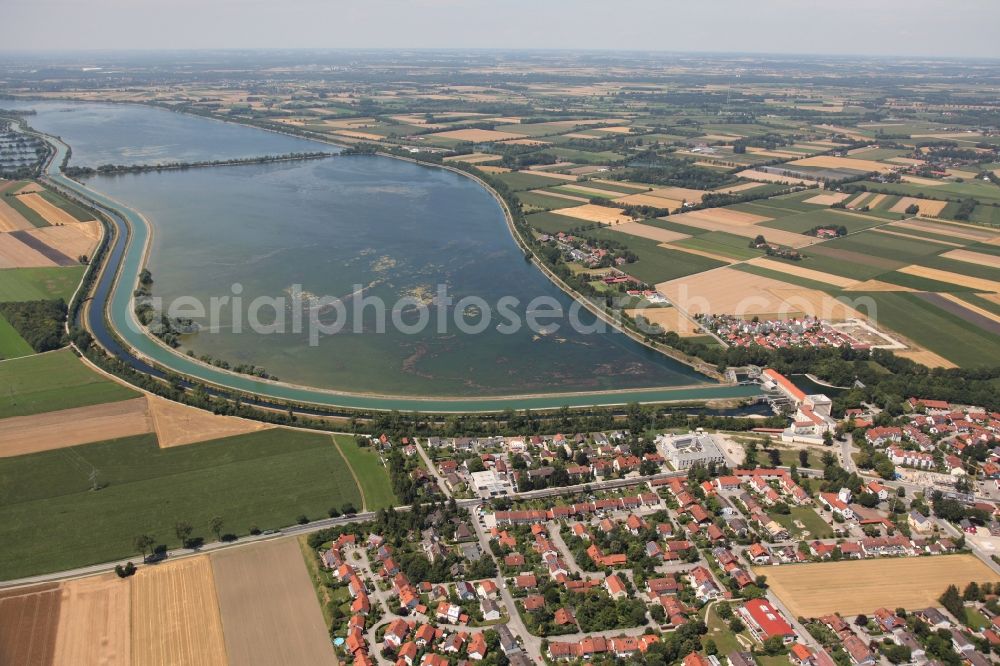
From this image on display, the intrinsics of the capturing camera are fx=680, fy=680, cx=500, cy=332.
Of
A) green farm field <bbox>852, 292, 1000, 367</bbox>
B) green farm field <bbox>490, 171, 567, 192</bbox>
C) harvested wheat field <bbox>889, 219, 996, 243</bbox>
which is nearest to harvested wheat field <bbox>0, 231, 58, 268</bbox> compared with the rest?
green farm field <bbox>490, 171, 567, 192</bbox>

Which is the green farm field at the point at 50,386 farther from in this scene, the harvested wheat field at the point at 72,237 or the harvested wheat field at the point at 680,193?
the harvested wheat field at the point at 680,193

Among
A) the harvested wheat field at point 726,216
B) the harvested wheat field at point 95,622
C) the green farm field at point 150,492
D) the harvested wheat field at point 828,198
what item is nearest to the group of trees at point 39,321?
the green farm field at point 150,492

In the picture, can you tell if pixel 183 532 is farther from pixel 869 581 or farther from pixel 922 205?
pixel 922 205

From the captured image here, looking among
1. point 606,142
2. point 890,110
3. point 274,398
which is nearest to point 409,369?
point 274,398

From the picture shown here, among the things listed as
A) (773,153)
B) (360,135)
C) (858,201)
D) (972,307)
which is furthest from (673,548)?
(360,135)

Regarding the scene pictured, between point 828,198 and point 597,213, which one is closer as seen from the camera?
point 597,213

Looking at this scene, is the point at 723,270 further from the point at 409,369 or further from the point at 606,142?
the point at 606,142

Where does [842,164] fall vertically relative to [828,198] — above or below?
above
